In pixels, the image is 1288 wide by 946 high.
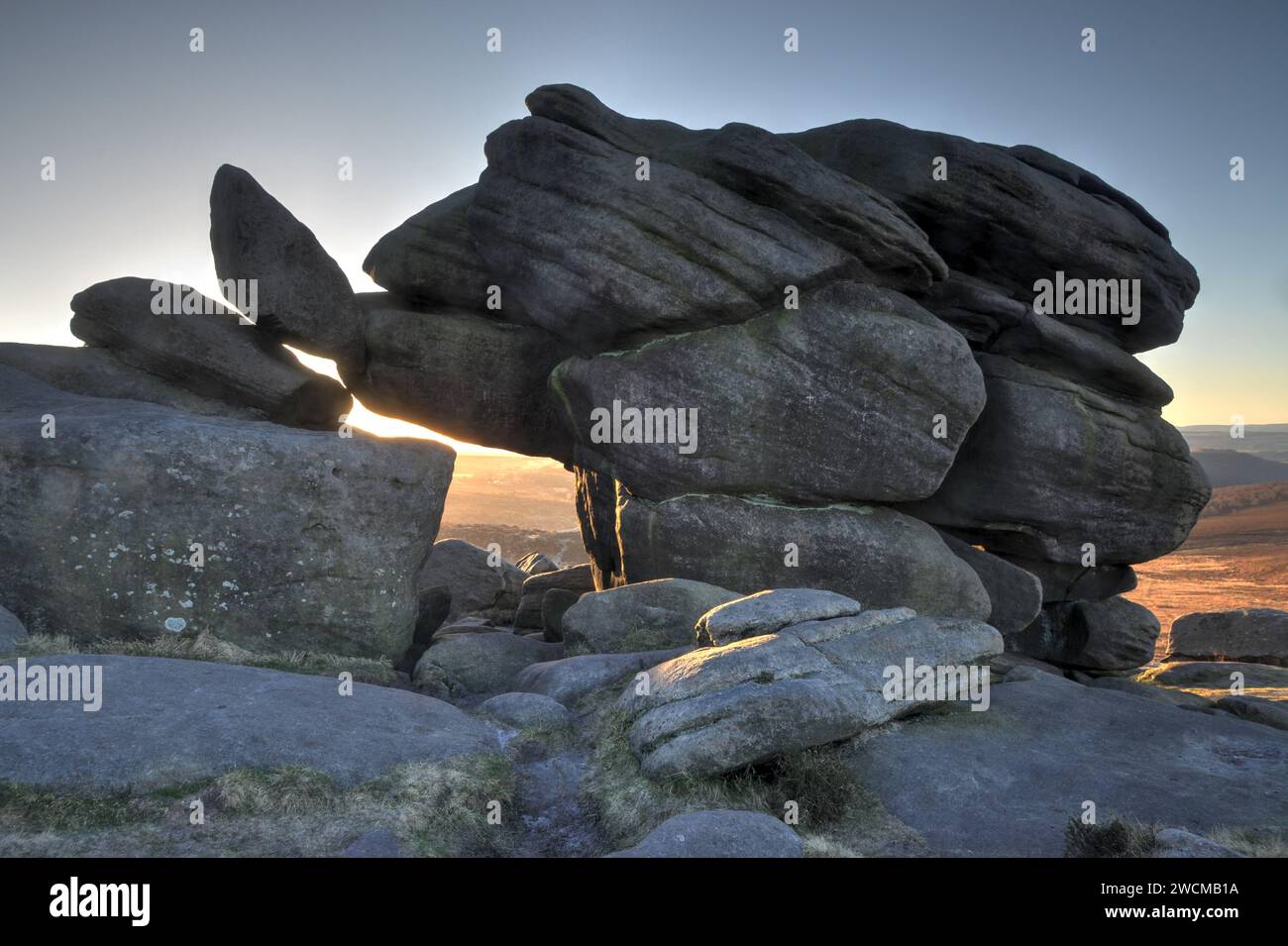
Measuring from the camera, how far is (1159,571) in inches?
3346

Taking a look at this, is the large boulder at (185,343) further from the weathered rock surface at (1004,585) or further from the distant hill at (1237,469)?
the distant hill at (1237,469)

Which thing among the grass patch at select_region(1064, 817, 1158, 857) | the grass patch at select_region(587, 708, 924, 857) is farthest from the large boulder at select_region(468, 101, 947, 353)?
the grass patch at select_region(1064, 817, 1158, 857)

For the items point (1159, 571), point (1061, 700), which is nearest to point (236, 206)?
point (1061, 700)

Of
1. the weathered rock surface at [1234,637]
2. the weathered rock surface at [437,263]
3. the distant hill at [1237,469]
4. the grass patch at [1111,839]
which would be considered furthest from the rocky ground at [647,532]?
the distant hill at [1237,469]

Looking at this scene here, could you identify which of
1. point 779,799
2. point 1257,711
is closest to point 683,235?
point 779,799

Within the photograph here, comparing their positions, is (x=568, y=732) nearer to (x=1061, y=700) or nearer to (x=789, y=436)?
(x=1061, y=700)

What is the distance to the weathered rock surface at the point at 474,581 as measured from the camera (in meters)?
33.0

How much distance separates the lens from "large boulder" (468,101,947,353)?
2239 cm

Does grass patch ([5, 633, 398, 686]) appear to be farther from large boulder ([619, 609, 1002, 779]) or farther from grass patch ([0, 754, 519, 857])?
large boulder ([619, 609, 1002, 779])

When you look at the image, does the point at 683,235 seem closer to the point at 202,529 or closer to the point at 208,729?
the point at 202,529

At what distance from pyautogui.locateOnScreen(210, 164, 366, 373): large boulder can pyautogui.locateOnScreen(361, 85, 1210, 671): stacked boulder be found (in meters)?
1.52

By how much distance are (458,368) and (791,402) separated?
33.7ft

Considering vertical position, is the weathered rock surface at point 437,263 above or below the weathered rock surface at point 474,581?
above

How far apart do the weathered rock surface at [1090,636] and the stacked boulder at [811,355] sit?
0.11 m
